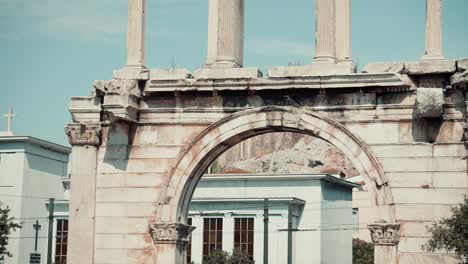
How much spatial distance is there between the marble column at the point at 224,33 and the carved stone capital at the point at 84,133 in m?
2.89

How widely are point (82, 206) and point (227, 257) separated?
83.3 feet

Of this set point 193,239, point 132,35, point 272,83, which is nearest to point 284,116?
point 272,83

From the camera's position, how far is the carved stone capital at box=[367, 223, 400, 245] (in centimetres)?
2242

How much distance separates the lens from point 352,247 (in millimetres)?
58500

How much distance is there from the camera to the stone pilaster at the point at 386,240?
73.6 feet

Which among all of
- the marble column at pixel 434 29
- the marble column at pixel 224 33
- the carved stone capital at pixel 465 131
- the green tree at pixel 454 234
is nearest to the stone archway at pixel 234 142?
the marble column at pixel 224 33

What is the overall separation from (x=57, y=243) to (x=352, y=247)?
→ 15.9 m

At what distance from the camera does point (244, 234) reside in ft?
166

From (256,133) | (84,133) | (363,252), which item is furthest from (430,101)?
(363,252)

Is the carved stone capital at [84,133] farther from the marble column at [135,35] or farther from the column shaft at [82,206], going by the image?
the marble column at [135,35]

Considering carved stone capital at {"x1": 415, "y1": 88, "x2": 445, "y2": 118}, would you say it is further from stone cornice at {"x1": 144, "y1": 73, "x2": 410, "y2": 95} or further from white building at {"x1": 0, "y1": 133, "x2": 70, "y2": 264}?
white building at {"x1": 0, "y1": 133, "x2": 70, "y2": 264}

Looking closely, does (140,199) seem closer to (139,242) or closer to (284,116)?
(139,242)

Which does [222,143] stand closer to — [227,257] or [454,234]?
[454,234]

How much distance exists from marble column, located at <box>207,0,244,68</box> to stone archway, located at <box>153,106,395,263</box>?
50.3 inches
